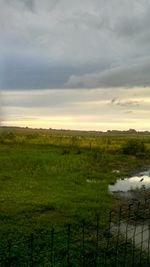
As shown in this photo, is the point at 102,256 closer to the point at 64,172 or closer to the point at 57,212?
the point at 57,212

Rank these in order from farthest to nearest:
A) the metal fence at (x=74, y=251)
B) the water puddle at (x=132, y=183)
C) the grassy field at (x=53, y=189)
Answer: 1. the water puddle at (x=132, y=183)
2. the grassy field at (x=53, y=189)
3. the metal fence at (x=74, y=251)

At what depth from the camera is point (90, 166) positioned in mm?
35438

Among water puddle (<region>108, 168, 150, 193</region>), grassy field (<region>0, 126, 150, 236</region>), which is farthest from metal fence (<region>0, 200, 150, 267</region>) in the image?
water puddle (<region>108, 168, 150, 193</region>)

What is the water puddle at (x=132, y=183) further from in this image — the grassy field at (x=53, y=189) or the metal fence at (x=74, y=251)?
the metal fence at (x=74, y=251)

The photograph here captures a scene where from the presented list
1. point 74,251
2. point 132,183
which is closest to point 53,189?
point 132,183

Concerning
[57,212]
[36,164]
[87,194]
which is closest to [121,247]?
[57,212]

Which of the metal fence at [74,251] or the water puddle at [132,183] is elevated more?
the water puddle at [132,183]

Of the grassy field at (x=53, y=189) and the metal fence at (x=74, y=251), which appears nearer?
the metal fence at (x=74, y=251)

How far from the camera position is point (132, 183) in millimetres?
29625

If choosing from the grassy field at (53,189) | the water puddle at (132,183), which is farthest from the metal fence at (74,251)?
the water puddle at (132,183)

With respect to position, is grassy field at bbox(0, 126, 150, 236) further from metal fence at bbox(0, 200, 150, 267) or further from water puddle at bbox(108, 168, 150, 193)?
metal fence at bbox(0, 200, 150, 267)

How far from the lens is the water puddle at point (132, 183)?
26531 mm

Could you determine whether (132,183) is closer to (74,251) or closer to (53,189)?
(53,189)

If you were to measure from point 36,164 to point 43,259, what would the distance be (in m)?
22.3
